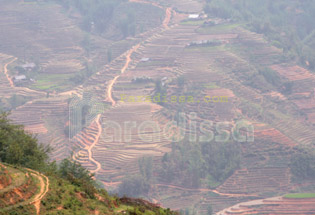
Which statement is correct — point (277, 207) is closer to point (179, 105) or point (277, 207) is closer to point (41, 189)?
point (179, 105)

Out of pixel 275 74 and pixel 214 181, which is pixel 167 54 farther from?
pixel 214 181

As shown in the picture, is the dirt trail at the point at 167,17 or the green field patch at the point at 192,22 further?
the dirt trail at the point at 167,17

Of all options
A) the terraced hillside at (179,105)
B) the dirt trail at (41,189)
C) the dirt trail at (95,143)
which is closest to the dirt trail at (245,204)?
the terraced hillside at (179,105)

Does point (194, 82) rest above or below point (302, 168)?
A: above

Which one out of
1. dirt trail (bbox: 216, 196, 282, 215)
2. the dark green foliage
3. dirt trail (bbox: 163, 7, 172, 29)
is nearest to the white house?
dirt trail (bbox: 163, 7, 172, 29)

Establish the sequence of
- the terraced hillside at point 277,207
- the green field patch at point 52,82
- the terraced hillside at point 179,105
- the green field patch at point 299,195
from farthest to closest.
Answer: the green field patch at point 52,82
the terraced hillside at point 179,105
the green field patch at point 299,195
the terraced hillside at point 277,207

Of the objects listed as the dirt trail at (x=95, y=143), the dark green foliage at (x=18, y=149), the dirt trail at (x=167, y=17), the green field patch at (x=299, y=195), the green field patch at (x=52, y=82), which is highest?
the dark green foliage at (x=18, y=149)

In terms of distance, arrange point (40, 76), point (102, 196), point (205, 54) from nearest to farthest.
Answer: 1. point (102, 196)
2. point (205, 54)
3. point (40, 76)

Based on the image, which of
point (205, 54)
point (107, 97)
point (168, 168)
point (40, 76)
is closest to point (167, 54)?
point (205, 54)

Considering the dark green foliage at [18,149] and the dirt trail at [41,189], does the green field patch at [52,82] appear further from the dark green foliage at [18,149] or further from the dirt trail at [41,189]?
the dirt trail at [41,189]

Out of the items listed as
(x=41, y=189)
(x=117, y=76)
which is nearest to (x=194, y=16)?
(x=117, y=76)
